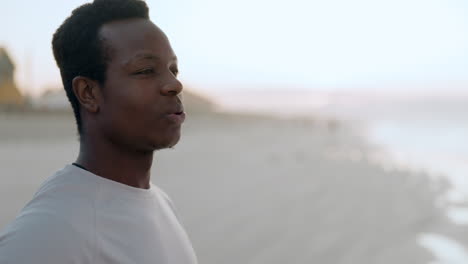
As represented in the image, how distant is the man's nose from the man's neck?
0.50 feet

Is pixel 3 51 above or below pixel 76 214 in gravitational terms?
above

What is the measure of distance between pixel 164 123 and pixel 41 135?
14737 mm

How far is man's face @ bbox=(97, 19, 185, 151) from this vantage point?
116 centimetres

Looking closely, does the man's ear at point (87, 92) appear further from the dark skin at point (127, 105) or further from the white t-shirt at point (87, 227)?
the white t-shirt at point (87, 227)

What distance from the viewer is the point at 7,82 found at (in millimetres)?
24094

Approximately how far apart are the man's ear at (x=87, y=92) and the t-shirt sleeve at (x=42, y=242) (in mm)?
277

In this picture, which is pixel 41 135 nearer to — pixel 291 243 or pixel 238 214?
pixel 238 214

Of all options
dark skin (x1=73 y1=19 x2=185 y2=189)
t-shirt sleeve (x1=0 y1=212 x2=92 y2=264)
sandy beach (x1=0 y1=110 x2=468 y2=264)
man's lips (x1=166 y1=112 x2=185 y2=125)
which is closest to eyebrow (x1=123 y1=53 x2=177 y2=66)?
dark skin (x1=73 y1=19 x2=185 y2=189)

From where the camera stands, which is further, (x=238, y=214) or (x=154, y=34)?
(x=238, y=214)

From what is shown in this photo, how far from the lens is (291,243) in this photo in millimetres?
4805

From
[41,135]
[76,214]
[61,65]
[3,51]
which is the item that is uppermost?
[3,51]

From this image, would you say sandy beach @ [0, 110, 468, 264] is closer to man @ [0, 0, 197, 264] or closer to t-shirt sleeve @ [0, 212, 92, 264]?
man @ [0, 0, 197, 264]

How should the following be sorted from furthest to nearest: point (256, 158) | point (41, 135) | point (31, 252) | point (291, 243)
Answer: point (41, 135) < point (256, 158) < point (291, 243) < point (31, 252)

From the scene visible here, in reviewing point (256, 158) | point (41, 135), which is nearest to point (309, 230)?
point (256, 158)
